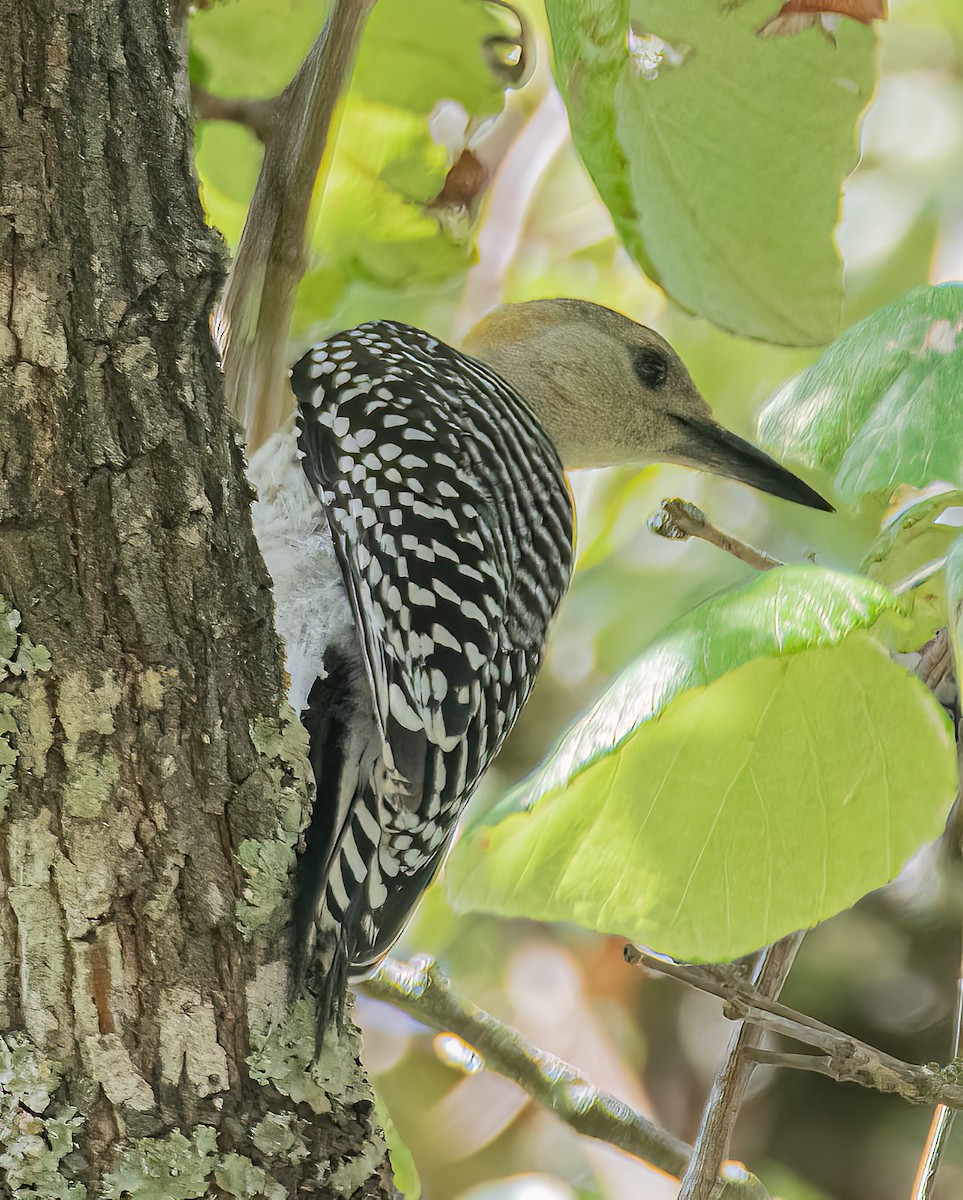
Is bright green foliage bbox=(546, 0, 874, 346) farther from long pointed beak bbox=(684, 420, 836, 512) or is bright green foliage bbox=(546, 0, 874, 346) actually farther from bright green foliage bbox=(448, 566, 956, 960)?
long pointed beak bbox=(684, 420, 836, 512)

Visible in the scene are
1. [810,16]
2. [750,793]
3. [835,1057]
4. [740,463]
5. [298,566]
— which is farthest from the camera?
[740,463]

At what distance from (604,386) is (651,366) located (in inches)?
2.8

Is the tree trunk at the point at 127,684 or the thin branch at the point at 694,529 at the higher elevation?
the thin branch at the point at 694,529

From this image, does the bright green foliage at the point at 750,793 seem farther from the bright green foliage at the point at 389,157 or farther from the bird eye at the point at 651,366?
the bird eye at the point at 651,366

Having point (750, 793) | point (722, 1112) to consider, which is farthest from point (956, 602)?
point (722, 1112)

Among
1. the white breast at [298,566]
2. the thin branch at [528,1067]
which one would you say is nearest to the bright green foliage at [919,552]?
the white breast at [298,566]

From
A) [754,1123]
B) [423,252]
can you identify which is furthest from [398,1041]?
[423,252]

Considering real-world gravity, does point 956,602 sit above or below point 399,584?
below

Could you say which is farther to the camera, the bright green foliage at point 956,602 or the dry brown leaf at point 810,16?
the dry brown leaf at point 810,16

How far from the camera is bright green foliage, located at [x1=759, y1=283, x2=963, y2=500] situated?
0.68 meters

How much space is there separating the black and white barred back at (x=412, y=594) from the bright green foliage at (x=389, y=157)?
13 cm

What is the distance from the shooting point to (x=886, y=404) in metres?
0.74

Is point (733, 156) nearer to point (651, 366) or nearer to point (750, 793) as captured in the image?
point (750, 793)

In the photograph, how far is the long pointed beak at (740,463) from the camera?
4.50 feet
